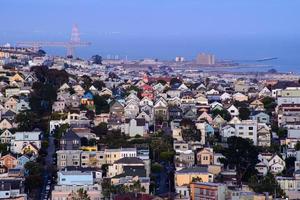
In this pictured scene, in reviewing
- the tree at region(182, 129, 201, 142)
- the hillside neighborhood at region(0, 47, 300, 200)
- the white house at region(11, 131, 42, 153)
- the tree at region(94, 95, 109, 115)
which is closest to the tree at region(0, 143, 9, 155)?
the hillside neighborhood at region(0, 47, 300, 200)

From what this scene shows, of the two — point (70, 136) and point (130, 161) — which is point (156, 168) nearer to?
point (130, 161)

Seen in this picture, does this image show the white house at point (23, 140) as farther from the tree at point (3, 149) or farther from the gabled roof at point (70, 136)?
the gabled roof at point (70, 136)

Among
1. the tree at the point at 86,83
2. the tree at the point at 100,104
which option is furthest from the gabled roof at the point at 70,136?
the tree at the point at 86,83

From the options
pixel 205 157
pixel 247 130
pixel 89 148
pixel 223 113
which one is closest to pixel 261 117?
pixel 223 113

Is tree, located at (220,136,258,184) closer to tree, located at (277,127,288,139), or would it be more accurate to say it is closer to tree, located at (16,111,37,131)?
tree, located at (277,127,288,139)

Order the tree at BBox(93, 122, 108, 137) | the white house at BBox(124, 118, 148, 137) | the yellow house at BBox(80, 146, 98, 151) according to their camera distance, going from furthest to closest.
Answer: the tree at BBox(93, 122, 108, 137), the white house at BBox(124, 118, 148, 137), the yellow house at BBox(80, 146, 98, 151)
